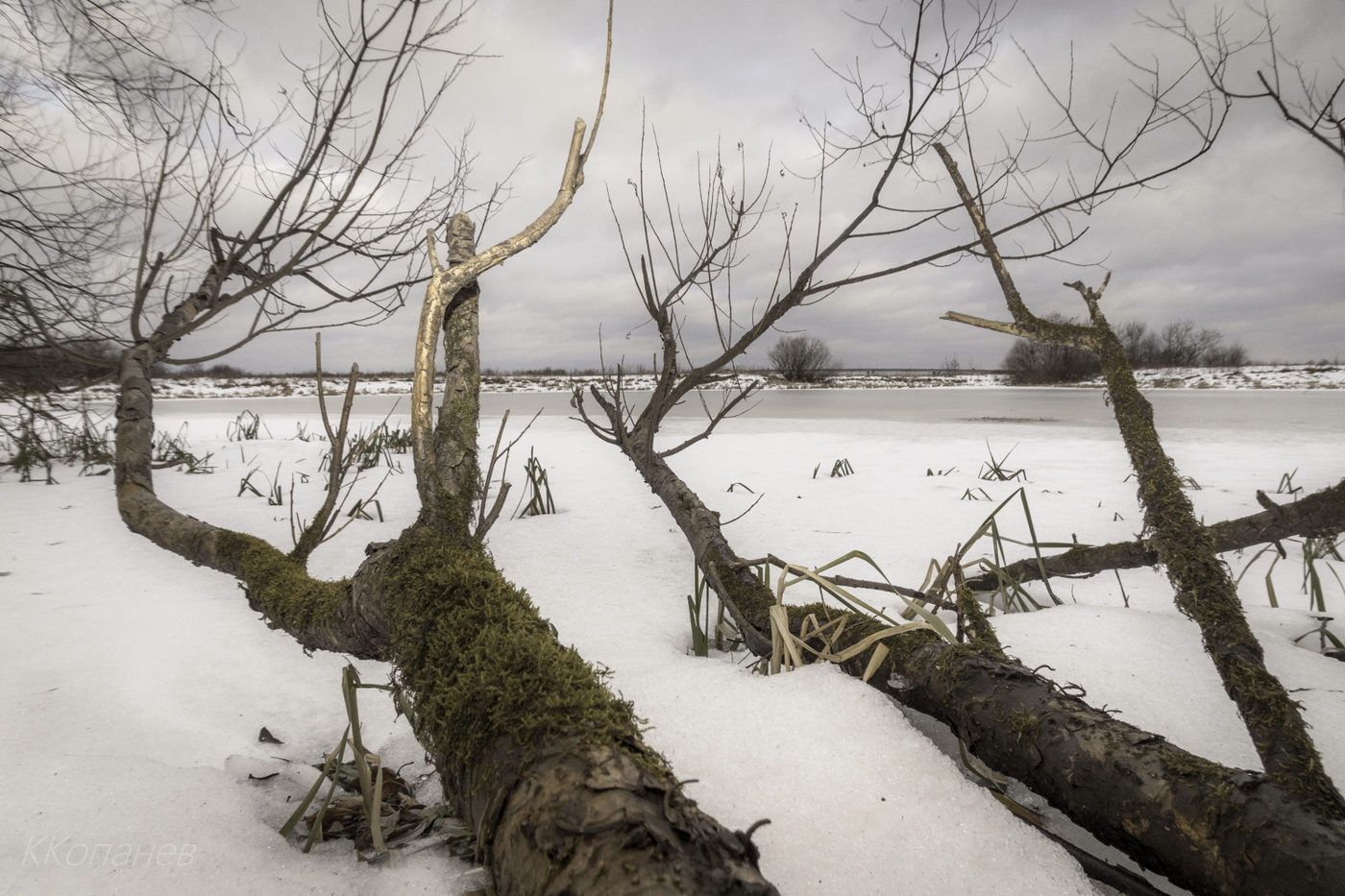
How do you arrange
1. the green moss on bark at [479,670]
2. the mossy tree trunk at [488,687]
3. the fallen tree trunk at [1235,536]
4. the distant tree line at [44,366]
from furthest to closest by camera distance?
the distant tree line at [44,366], the fallen tree trunk at [1235,536], the green moss on bark at [479,670], the mossy tree trunk at [488,687]

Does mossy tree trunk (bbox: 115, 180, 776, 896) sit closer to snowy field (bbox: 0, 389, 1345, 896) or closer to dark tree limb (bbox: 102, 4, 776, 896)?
dark tree limb (bbox: 102, 4, 776, 896)

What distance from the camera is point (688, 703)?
131 cm

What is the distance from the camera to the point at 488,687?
907mm

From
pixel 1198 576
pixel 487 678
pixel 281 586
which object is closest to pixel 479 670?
pixel 487 678

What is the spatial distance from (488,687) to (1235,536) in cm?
202

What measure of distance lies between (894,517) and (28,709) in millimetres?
3216

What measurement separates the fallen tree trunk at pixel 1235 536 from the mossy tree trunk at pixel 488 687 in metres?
1.48

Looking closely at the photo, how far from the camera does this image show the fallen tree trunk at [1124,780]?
69 cm

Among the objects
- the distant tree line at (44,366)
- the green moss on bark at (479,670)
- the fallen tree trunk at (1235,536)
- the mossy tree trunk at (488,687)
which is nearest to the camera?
the mossy tree trunk at (488,687)

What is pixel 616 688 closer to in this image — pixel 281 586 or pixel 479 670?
pixel 479 670

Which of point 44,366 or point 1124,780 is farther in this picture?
point 44,366

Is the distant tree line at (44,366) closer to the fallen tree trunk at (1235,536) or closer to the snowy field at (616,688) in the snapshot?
the snowy field at (616,688)

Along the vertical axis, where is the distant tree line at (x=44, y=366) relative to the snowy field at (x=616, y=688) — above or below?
above

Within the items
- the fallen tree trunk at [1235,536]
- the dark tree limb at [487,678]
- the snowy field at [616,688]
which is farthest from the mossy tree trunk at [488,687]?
the fallen tree trunk at [1235,536]
